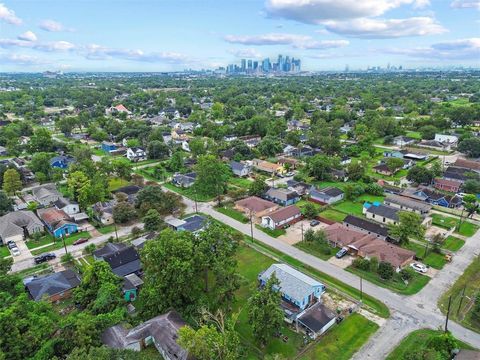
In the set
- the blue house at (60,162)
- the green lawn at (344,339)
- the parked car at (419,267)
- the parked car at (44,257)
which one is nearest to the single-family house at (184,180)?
the parked car at (44,257)

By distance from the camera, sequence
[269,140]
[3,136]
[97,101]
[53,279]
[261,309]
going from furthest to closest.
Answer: [97,101], [3,136], [269,140], [53,279], [261,309]

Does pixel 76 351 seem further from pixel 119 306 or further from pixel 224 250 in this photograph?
pixel 224 250

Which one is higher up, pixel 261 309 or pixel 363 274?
pixel 261 309

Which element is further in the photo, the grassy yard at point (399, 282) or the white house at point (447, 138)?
the white house at point (447, 138)

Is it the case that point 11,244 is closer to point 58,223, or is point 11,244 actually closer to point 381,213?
point 58,223

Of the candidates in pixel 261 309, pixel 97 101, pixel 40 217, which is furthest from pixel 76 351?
pixel 97 101

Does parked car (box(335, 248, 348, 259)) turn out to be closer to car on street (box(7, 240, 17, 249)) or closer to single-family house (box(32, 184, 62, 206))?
car on street (box(7, 240, 17, 249))

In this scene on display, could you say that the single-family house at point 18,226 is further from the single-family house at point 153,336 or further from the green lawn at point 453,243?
the green lawn at point 453,243
